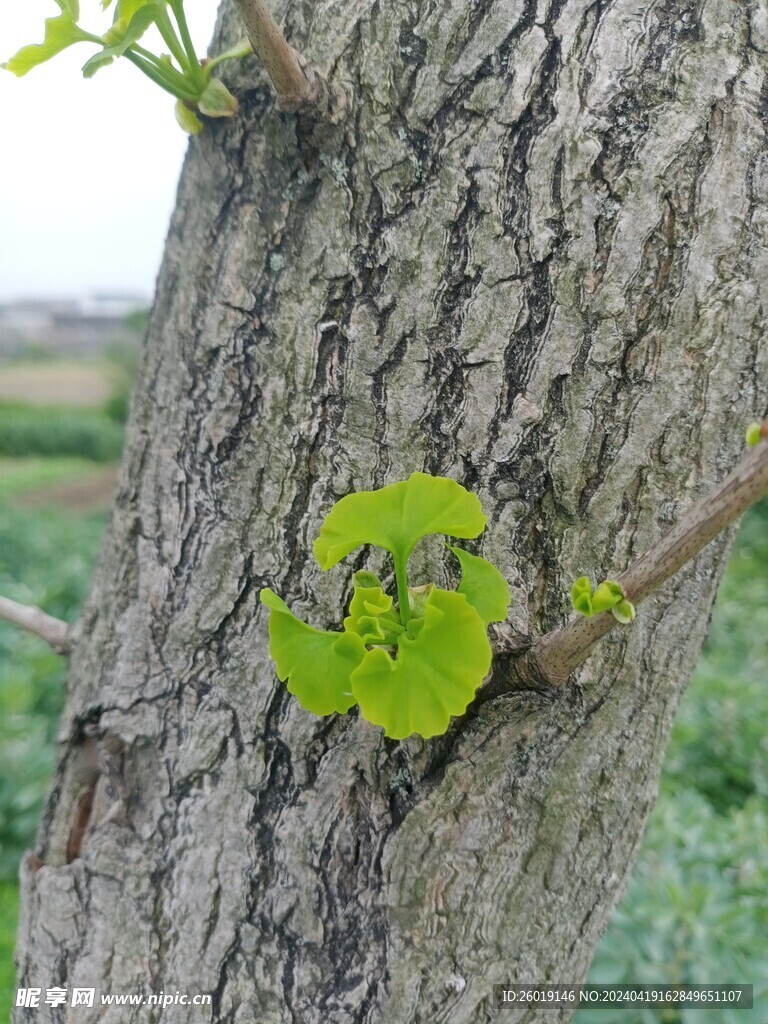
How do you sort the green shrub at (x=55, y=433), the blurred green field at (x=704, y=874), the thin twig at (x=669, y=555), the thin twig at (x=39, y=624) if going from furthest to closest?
the green shrub at (x=55, y=433) → the blurred green field at (x=704, y=874) → the thin twig at (x=39, y=624) → the thin twig at (x=669, y=555)

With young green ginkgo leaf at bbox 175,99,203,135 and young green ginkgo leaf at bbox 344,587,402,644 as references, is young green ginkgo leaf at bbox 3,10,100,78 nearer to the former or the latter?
young green ginkgo leaf at bbox 175,99,203,135

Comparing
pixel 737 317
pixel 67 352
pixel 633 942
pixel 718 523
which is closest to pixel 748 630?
pixel 633 942

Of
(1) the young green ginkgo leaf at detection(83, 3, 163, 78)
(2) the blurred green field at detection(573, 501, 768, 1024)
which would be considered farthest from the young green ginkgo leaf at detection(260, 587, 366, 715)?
(2) the blurred green field at detection(573, 501, 768, 1024)

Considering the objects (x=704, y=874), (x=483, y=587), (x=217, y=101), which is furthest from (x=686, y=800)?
(x=217, y=101)

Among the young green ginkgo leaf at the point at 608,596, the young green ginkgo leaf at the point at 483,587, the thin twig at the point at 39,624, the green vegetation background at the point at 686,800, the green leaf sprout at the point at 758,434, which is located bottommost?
the green vegetation background at the point at 686,800

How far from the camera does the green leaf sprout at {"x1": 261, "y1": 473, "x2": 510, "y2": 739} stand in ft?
1.74

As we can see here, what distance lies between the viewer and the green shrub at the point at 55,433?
1005 cm

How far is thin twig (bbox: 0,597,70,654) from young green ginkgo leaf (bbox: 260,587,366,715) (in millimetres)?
498

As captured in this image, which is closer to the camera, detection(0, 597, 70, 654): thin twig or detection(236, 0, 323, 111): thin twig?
detection(236, 0, 323, 111): thin twig

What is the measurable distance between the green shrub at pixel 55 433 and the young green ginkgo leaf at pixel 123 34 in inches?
384

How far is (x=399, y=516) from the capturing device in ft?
1.85

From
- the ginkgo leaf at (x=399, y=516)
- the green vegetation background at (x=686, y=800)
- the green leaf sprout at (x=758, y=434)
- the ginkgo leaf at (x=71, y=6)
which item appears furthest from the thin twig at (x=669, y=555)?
the green vegetation background at (x=686, y=800)

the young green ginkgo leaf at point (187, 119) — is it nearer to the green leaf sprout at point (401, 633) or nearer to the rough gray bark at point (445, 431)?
the rough gray bark at point (445, 431)

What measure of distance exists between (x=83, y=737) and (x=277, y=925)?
312 mm
